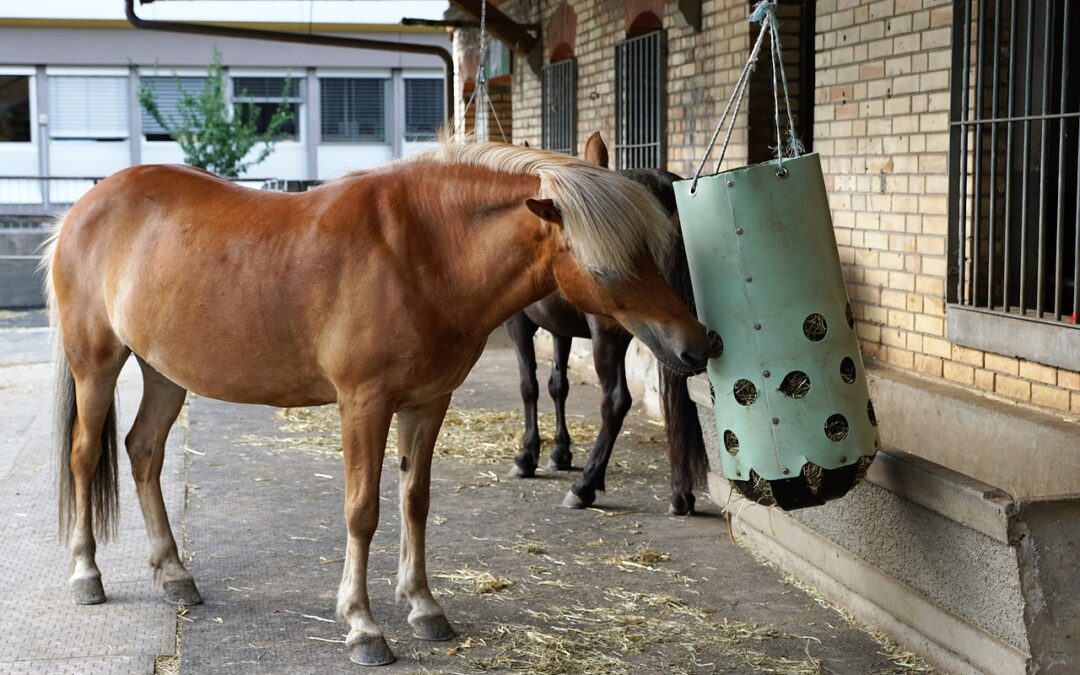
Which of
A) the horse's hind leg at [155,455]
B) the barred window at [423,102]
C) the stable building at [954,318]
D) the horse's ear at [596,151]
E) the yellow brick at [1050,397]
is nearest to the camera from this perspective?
the stable building at [954,318]

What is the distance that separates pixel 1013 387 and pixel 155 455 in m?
3.40

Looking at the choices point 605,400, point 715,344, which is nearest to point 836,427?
point 715,344

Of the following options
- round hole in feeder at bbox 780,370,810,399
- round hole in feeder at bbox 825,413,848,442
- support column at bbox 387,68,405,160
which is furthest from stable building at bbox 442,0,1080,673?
support column at bbox 387,68,405,160

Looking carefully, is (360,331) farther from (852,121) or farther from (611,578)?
(852,121)

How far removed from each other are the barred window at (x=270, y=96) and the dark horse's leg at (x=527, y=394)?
860 inches

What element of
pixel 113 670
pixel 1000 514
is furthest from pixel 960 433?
pixel 113 670

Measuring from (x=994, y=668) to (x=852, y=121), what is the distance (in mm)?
3095

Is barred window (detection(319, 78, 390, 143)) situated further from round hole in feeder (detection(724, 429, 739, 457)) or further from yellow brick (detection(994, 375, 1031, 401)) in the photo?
round hole in feeder (detection(724, 429, 739, 457))

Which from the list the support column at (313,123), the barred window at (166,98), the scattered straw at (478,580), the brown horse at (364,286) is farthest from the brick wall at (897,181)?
the barred window at (166,98)

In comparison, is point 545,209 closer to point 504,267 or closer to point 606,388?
point 504,267

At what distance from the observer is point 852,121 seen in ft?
18.4

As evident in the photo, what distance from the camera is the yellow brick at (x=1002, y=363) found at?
4.45 metres

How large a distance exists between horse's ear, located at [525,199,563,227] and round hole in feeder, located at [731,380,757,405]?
75 centimetres

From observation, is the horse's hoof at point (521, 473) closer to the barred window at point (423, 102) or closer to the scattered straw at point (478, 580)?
the scattered straw at point (478, 580)
